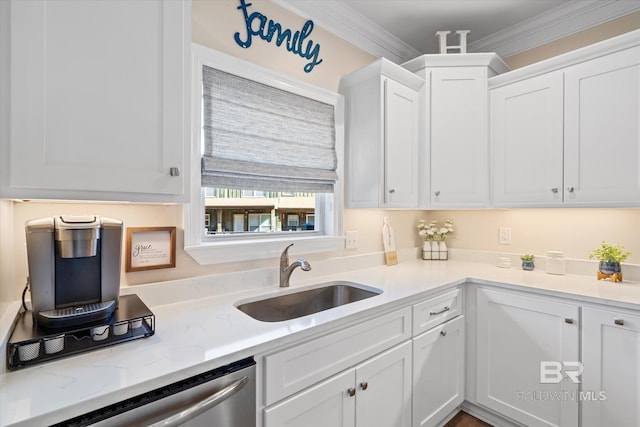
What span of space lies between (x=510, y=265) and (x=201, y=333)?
2214mm

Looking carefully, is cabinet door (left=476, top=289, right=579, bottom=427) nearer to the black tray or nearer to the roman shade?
the roman shade

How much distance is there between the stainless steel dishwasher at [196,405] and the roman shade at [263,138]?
0.92 meters

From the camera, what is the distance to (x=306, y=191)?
2000 mm

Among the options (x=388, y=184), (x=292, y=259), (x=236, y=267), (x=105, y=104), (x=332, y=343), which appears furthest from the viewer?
(x=388, y=184)

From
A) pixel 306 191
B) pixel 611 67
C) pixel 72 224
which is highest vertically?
pixel 611 67

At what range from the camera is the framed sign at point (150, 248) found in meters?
1.35

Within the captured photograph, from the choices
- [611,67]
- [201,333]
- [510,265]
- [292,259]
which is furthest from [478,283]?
[201,333]

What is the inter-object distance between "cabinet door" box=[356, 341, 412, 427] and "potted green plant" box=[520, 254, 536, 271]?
1234mm

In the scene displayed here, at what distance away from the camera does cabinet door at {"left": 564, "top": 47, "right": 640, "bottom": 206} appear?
5.66 ft

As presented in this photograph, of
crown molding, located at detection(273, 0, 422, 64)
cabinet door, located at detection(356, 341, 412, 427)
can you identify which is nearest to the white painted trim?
crown molding, located at detection(273, 0, 422, 64)

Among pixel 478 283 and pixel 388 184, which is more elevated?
pixel 388 184

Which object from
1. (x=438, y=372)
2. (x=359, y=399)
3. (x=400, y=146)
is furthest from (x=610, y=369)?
(x=400, y=146)

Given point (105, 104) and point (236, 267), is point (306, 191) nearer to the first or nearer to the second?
point (236, 267)

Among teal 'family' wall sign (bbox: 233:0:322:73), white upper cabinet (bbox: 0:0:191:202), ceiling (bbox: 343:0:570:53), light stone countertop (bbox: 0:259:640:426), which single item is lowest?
light stone countertop (bbox: 0:259:640:426)
